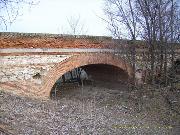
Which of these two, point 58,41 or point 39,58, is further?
point 58,41

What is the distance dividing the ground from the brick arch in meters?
0.92

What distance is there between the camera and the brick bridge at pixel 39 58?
13.9 m

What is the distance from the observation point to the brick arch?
49.2ft

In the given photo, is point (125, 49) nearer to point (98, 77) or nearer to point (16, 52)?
point (98, 77)

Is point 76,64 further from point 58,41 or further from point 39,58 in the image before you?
point 39,58

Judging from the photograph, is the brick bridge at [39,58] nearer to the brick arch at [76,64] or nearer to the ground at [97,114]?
the brick arch at [76,64]

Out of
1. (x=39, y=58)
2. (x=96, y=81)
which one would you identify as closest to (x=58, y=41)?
(x=39, y=58)

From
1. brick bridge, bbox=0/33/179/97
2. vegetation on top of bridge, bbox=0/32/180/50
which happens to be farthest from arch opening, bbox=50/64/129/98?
brick bridge, bbox=0/33/179/97

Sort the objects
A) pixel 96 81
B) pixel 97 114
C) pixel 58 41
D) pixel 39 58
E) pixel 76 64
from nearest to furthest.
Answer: pixel 97 114 < pixel 39 58 < pixel 58 41 < pixel 76 64 < pixel 96 81

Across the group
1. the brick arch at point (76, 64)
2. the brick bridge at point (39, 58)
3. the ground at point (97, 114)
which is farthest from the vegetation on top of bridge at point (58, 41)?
the ground at point (97, 114)

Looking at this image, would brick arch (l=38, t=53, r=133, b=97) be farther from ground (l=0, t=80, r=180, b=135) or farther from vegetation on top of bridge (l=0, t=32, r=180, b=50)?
ground (l=0, t=80, r=180, b=135)

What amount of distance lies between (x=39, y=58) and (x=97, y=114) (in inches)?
138

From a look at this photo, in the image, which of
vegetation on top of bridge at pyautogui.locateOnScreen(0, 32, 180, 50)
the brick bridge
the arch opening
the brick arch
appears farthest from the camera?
the arch opening

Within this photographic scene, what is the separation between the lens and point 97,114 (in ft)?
42.5
